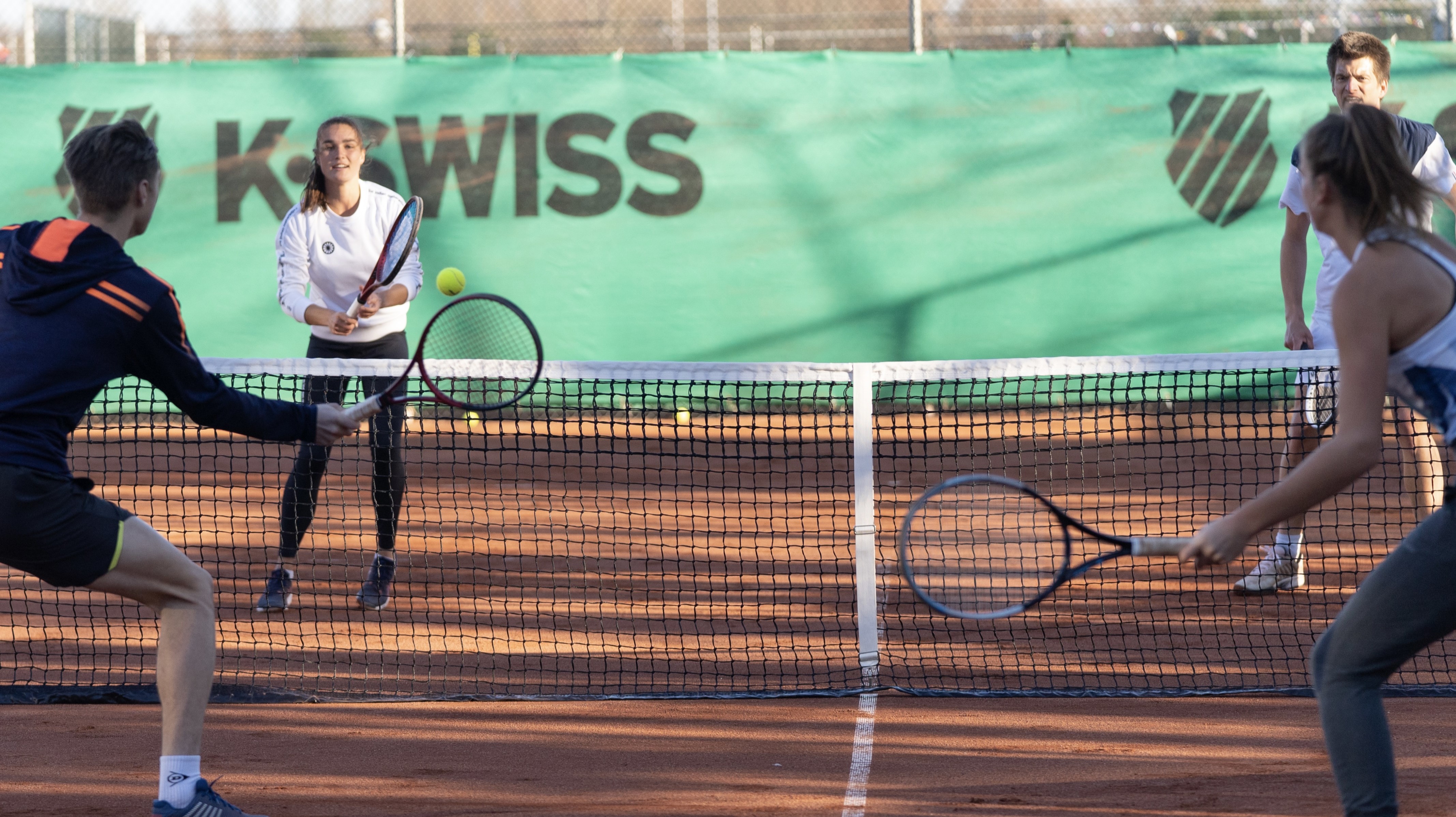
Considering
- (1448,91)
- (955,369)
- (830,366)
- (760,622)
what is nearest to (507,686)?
(760,622)

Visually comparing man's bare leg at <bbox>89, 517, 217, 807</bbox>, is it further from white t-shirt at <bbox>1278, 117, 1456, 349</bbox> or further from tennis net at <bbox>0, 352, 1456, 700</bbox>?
white t-shirt at <bbox>1278, 117, 1456, 349</bbox>

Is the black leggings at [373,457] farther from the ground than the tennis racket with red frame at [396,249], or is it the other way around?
the tennis racket with red frame at [396,249]

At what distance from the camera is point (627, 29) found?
10711mm

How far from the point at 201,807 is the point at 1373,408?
213 cm

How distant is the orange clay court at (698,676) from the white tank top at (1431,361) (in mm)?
1056

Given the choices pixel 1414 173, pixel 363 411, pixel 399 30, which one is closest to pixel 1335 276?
pixel 1414 173

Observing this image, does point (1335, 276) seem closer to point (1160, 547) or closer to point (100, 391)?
point (1160, 547)

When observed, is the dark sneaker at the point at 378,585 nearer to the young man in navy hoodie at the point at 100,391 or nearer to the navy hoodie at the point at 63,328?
the young man in navy hoodie at the point at 100,391

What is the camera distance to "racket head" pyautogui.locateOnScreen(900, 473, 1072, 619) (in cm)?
238

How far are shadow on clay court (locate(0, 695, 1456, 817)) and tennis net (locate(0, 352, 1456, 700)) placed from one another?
0.13 m

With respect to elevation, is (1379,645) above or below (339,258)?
below

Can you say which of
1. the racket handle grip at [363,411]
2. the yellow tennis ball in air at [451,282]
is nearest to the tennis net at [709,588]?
the yellow tennis ball in air at [451,282]

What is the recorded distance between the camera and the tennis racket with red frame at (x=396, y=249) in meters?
3.80

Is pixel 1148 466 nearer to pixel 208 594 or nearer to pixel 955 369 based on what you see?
pixel 955 369
